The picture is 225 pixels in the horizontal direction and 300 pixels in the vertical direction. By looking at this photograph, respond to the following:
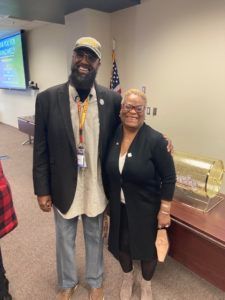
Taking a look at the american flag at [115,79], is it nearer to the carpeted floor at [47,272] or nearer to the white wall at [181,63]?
the white wall at [181,63]

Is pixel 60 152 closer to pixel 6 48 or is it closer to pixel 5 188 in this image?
pixel 5 188

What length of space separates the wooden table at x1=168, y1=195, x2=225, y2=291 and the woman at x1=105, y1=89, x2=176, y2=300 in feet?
0.89

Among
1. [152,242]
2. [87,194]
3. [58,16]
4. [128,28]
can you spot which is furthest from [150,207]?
[58,16]

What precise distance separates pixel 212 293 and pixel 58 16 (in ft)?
13.3

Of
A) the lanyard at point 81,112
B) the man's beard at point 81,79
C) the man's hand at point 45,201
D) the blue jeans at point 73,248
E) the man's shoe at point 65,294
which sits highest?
the man's beard at point 81,79

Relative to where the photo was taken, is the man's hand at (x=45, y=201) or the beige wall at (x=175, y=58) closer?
the man's hand at (x=45, y=201)

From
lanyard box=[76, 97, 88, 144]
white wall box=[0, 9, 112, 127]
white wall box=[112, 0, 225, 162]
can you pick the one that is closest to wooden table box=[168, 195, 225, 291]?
lanyard box=[76, 97, 88, 144]

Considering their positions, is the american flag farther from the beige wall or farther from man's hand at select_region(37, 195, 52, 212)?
man's hand at select_region(37, 195, 52, 212)

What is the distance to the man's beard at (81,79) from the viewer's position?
1306mm

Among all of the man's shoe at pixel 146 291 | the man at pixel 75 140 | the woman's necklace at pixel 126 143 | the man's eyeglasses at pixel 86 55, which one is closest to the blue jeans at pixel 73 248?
the man at pixel 75 140

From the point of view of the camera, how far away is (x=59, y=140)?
4.38 feet

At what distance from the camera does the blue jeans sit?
4.99 ft

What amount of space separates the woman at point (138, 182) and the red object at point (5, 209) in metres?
0.54

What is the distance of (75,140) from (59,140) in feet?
0.28
